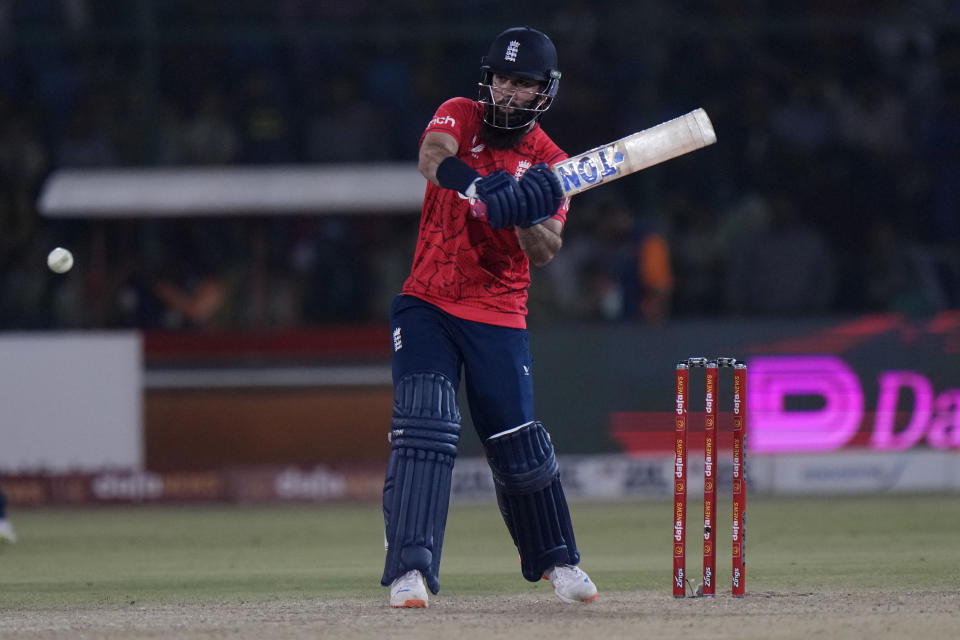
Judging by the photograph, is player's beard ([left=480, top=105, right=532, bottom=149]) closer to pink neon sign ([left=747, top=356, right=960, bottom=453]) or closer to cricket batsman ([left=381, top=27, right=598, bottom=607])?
cricket batsman ([left=381, top=27, right=598, bottom=607])

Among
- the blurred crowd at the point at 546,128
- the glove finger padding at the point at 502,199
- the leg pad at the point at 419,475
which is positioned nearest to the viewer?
the glove finger padding at the point at 502,199

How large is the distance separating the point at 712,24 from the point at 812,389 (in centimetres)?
321

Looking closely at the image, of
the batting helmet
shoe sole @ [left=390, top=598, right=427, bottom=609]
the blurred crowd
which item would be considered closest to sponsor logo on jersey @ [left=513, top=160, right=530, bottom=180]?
the batting helmet

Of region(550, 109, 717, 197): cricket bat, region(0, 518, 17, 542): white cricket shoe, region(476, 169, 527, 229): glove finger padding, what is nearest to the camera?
region(476, 169, 527, 229): glove finger padding

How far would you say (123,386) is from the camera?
11680mm

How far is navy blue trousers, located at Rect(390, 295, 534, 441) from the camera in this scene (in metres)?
5.22

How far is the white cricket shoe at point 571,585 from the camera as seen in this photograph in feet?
17.5

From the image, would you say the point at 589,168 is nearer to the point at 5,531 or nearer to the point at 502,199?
the point at 502,199

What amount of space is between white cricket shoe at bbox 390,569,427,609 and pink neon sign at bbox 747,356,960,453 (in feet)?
22.3

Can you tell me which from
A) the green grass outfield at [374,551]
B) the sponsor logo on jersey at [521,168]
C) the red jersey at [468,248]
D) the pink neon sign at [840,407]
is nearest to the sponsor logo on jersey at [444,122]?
the red jersey at [468,248]

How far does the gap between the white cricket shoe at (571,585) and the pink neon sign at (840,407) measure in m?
6.39

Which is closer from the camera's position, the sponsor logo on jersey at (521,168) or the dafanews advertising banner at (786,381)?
the sponsor logo on jersey at (521,168)

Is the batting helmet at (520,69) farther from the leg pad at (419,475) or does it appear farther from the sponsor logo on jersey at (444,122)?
the leg pad at (419,475)

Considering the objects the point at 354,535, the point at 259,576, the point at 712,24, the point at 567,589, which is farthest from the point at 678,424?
the point at 712,24
